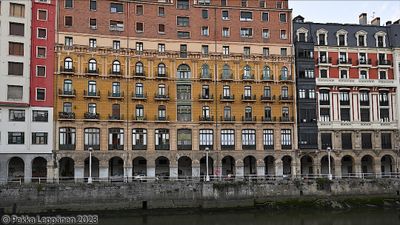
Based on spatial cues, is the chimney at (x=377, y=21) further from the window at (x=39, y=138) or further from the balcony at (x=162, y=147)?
the window at (x=39, y=138)

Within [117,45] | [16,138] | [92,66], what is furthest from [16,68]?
[117,45]

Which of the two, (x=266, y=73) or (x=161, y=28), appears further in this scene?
(x=266, y=73)

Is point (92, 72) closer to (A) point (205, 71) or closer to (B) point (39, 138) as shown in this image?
(B) point (39, 138)

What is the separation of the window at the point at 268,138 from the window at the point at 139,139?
18073 millimetres

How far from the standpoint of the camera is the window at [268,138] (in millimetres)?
76775

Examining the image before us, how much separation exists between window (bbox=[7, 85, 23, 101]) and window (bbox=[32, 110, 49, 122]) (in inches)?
113

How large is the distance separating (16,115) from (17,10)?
1420 cm

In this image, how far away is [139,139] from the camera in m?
73.0

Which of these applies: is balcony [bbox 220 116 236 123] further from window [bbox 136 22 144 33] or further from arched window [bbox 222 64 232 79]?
window [bbox 136 22 144 33]

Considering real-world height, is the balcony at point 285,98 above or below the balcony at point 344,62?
below

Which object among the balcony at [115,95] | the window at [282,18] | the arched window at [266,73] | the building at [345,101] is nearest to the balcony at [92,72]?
the balcony at [115,95]

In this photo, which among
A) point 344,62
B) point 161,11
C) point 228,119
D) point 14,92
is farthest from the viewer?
point 344,62

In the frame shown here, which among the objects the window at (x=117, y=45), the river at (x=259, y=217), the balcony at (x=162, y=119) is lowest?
the river at (x=259, y=217)

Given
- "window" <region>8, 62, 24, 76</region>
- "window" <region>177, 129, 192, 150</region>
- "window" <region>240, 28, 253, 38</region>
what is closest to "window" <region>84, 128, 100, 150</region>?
"window" <region>177, 129, 192, 150</region>
